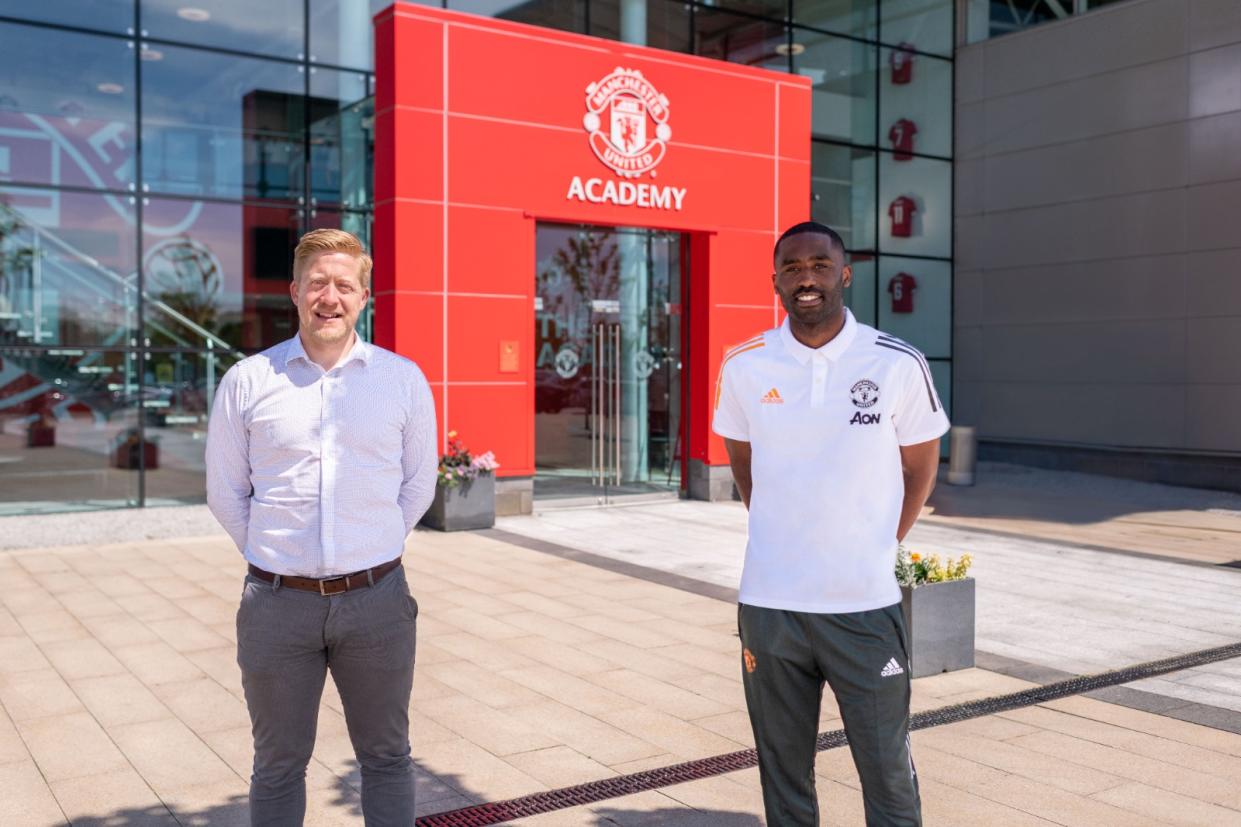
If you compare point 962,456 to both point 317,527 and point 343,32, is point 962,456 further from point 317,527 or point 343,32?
point 317,527

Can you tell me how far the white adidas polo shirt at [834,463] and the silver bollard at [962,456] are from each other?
14.8 meters

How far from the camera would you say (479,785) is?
15.4 feet

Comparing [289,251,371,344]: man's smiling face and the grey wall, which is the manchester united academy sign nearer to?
the grey wall

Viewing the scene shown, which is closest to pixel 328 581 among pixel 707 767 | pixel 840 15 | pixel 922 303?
pixel 707 767

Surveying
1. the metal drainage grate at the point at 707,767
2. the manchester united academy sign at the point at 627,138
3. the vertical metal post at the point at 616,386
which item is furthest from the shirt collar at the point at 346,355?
the vertical metal post at the point at 616,386

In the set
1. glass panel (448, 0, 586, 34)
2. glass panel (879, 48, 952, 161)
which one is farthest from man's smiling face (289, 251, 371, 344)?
glass panel (879, 48, 952, 161)

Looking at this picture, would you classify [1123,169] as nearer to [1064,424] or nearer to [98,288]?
[1064,424]

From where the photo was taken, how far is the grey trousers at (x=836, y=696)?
3076mm

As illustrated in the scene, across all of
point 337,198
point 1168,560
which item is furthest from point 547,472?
point 1168,560

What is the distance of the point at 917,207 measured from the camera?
21.1 meters

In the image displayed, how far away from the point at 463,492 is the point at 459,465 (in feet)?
0.98

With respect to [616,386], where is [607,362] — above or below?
above

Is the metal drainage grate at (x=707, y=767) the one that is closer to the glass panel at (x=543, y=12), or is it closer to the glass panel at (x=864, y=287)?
the glass panel at (x=543, y=12)

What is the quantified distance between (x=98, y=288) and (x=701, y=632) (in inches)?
396
